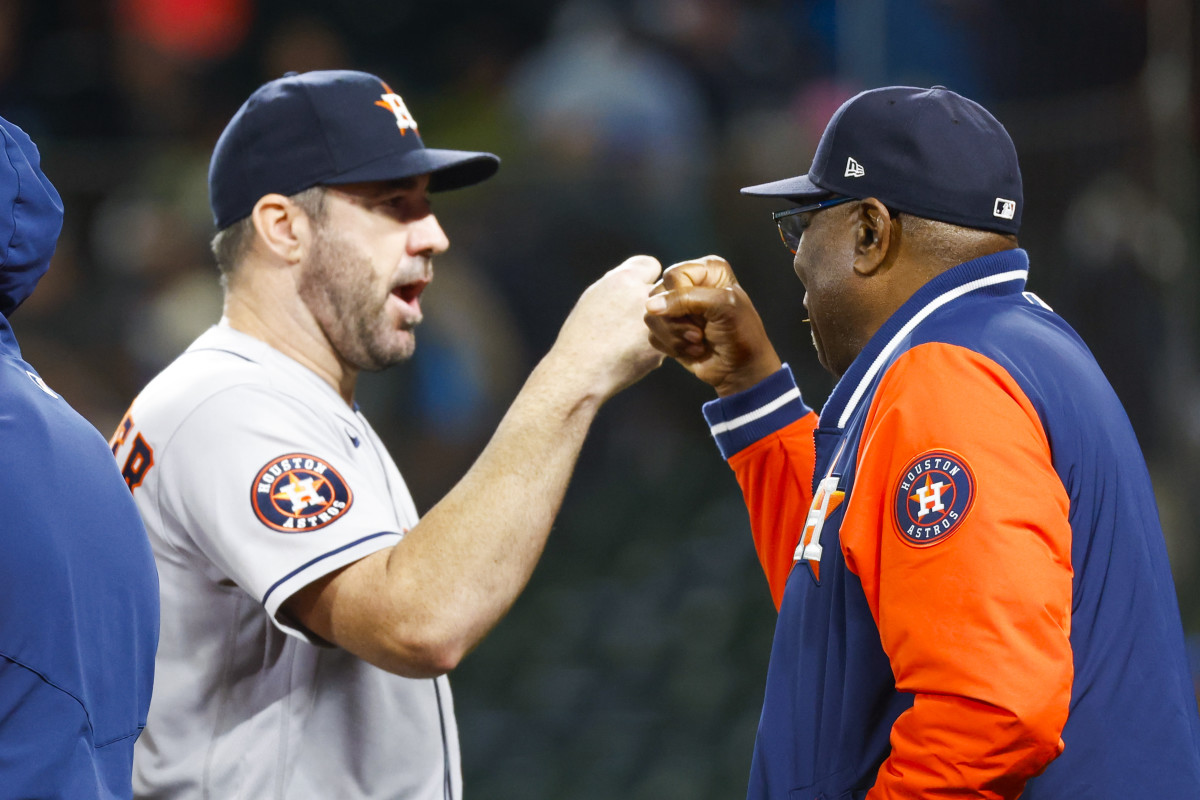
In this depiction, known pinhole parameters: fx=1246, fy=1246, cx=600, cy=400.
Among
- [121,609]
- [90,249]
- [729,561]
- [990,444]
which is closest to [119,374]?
[90,249]

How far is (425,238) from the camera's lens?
234 cm

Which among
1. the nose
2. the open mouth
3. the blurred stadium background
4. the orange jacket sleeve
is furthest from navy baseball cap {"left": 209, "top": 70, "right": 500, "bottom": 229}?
the blurred stadium background

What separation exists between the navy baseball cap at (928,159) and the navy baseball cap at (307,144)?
84 cm

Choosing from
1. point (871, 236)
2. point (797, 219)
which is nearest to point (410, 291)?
point (797, 219)

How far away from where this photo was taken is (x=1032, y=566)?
142cm

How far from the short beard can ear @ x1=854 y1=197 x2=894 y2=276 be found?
2.98ft

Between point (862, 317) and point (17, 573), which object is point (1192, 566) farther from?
point (17, 573)

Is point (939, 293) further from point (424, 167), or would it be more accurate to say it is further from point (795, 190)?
point (424, 167)

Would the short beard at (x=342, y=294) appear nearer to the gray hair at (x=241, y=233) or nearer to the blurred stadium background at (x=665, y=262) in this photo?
the gray hair at (x=241, y=233)

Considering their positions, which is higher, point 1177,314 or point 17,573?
point 17,573

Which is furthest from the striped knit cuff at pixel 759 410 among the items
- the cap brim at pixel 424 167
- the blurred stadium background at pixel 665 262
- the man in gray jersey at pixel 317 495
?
the blurred stadium background at pixel 665 262

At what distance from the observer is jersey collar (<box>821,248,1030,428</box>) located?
168 centimetres

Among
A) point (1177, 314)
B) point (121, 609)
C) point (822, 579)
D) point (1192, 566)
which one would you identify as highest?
point (121, 609)

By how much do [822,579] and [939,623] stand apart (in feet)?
0.77
